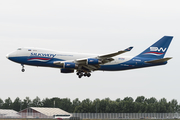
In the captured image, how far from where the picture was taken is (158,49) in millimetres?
73812

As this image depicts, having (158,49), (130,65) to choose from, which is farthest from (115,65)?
(158,49)

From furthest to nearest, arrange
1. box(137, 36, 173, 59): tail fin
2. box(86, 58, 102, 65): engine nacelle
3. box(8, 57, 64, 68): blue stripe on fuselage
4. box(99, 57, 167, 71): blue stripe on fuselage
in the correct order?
box(137, 36, 173, 59): tail fin → box(99, 57, 167, 71): blue stripe on fuselage → box(86, 58, 102, 65): engine nacelle → box(8, 57, 64, 68): blue stripe on fuselage

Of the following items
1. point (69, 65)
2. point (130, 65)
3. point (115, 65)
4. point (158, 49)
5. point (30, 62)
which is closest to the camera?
point (30, 62)

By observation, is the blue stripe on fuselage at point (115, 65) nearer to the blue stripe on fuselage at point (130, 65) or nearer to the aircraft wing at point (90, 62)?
the blue stripe on fuselage at point (130, 65)

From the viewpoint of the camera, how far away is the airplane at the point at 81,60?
2514 inches

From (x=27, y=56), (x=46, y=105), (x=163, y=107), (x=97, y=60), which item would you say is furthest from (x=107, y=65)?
(x=46, y=105)

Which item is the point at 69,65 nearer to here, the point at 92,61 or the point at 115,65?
the point at 92,61

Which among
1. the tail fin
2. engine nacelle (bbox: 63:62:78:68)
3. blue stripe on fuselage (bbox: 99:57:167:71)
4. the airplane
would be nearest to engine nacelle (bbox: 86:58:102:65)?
the airplane

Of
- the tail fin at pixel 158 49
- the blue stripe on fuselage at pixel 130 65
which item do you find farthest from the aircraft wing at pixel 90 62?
the tail fin at pixel 158 49

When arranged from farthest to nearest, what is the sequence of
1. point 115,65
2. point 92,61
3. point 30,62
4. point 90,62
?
point 115,65, point 92,61, point 90,62, point 30,62

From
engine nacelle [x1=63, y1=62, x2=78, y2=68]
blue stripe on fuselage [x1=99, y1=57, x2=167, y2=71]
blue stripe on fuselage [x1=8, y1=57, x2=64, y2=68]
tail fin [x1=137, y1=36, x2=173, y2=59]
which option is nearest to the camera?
blue stripe on fuselage [x1=8, y1=57, x2=64, y2=68]

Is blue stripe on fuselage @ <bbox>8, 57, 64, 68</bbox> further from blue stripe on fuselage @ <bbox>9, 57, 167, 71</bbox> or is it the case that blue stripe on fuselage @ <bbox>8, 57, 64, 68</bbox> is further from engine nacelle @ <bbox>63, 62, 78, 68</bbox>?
engine nacelle @ <bbox>63, 62, 78, 68</bbox>

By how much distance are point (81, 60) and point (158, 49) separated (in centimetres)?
1822

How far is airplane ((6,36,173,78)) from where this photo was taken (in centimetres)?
6384
